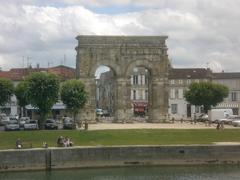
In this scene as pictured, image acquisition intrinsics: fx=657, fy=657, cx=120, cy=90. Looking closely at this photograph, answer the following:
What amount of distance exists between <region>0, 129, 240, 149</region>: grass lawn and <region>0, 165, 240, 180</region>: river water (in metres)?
6.58

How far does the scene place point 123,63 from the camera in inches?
3775

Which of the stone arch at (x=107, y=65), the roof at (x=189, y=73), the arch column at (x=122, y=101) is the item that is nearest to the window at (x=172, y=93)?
the roof at (x=189, y=73)

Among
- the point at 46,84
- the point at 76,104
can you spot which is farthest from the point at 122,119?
the point at 46,84

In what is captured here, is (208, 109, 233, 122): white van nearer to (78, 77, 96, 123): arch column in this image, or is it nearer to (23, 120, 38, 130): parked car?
(78, 77, 96, 123): arch column

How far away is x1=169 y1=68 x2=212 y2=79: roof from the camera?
138 metres

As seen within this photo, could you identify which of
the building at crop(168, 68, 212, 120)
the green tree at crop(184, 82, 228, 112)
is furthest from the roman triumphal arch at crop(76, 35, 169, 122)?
the building at crop(168, 68, 212, 120)

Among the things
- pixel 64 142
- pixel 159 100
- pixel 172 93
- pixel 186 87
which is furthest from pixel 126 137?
pixel 186 87

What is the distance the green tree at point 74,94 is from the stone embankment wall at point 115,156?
28.3 meters

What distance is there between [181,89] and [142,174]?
80534mm

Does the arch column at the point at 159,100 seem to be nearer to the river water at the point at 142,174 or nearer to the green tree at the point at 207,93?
the green tree at the point at 207,93

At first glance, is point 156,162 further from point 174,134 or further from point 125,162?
point 174,134

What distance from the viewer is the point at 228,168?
60531mm

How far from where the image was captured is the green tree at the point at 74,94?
88375 mm

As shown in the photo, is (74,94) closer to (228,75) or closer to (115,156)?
(115,156)
